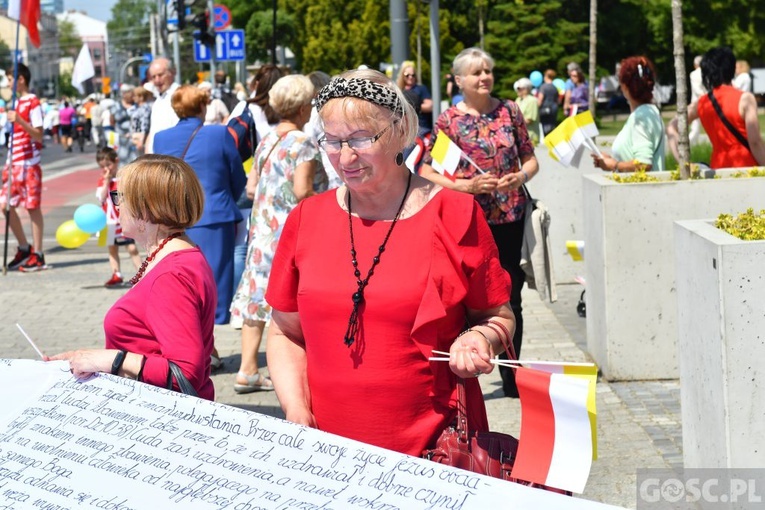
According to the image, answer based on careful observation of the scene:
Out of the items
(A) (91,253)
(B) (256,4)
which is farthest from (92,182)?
(B) (256,4)

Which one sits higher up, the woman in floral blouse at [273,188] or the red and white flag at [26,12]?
the red and white flag at [26,12]

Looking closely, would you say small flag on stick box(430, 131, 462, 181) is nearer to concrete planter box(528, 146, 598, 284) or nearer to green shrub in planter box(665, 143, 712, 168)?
concrete planter box(528, 146, 598, 284)

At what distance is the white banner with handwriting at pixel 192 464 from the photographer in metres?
2.71

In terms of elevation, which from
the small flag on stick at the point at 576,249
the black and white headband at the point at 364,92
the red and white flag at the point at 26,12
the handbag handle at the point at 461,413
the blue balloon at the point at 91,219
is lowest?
the small flag on stick at the point at 576,249

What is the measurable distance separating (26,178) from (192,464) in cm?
1156

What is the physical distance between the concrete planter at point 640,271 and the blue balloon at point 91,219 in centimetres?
613

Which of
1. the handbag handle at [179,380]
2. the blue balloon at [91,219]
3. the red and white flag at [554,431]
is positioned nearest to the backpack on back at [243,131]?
the blue balloon at [91,219]

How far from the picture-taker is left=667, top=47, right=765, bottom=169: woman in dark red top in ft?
28.6

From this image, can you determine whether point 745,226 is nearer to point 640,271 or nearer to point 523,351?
point 640,271

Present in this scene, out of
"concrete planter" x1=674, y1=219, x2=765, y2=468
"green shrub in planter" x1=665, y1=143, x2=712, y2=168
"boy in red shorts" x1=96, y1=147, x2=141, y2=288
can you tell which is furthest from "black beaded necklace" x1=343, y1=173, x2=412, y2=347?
"green shrub in planter" x1=665, y1=143, x2=712, y2=168

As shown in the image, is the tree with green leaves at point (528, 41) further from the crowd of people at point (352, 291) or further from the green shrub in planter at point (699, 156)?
the crowd of people at point (352, 291)

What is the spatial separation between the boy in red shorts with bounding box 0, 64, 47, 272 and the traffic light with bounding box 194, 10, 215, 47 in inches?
506

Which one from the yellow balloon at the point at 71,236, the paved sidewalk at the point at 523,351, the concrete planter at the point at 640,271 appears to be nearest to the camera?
the paved sidewalk at the point at 523,351

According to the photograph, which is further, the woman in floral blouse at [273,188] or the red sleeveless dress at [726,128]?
the red sleeveless dress at [726,128]
